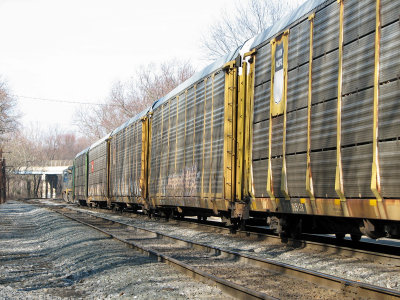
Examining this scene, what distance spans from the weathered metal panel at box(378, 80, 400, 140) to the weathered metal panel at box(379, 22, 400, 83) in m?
0.11

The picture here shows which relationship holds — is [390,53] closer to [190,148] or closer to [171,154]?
[190,148]

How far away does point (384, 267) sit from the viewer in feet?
24.1

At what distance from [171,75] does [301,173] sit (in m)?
54.3

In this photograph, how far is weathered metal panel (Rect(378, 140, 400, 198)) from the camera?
5984 millimetres

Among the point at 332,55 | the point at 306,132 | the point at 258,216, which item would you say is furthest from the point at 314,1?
the point at 258,216

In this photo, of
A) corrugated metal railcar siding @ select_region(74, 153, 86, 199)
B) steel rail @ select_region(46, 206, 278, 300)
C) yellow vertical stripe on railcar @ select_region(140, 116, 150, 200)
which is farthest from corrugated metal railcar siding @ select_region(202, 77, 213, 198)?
corrugated metal railcar siding @ select_region(74, 153, 86, 199)

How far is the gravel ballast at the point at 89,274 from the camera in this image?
6262mm

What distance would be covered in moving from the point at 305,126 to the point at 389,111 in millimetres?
2048

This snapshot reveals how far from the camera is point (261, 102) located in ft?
32.5

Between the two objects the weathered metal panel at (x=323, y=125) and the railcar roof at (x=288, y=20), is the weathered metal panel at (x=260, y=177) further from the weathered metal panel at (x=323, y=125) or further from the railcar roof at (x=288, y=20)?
the railcar roof at (x=288, y=20)

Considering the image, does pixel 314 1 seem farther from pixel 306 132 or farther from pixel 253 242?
Answer: pixel 253 242

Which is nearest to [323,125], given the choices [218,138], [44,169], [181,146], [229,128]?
[229,128]

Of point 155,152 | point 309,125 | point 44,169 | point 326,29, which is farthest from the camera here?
point 44,169

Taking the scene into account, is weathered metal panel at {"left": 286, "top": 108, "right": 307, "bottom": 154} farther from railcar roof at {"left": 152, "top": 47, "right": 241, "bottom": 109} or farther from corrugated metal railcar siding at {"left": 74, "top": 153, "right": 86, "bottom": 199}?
corrugated metal railcar siding at {"left": 74, "top": 153, "right": 86, "bottom": 199}
